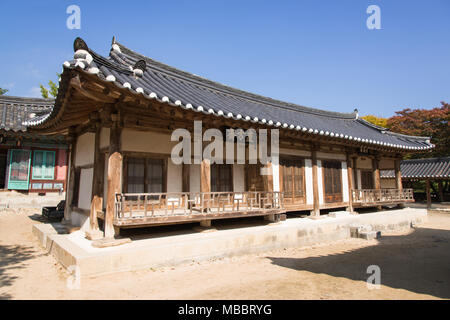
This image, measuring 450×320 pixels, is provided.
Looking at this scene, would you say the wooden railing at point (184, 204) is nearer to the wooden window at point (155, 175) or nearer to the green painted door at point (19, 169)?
the wooden window at point (155, 175)

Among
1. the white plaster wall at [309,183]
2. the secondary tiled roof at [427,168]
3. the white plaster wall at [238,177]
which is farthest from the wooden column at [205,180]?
the secondary tiled roof at [427,168]

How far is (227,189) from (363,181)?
28.5 feet

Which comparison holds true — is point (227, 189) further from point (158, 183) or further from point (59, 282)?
point (59, 282)

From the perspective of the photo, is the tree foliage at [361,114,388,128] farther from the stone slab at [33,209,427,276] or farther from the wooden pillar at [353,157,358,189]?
the stone slab at [33,209,427,276]

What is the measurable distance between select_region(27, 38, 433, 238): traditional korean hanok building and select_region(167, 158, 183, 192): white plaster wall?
3 centimetres

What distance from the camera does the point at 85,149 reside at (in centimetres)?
908

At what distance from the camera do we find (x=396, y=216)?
1333cm

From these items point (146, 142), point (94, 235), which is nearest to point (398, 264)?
point (146, 142)

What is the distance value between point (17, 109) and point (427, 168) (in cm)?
3178

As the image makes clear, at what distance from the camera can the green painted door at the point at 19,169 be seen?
15.2 meters

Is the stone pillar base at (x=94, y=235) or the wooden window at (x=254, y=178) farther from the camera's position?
the wooden window at (x=254, y=178)

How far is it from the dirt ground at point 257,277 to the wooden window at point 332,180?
10.4ft

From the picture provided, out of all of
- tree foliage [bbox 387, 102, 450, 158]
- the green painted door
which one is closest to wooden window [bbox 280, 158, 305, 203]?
the green painted door

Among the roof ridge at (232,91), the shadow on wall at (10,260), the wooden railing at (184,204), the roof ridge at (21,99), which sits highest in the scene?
the roof ridge at (21,99)
